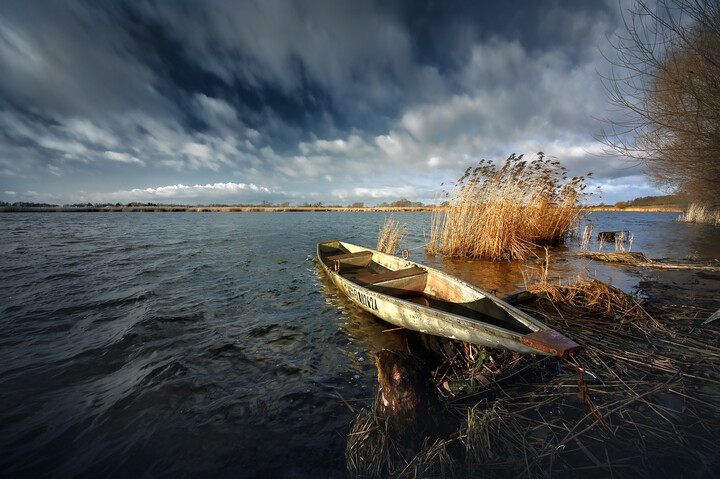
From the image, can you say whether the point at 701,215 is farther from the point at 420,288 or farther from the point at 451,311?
the point at 451,311

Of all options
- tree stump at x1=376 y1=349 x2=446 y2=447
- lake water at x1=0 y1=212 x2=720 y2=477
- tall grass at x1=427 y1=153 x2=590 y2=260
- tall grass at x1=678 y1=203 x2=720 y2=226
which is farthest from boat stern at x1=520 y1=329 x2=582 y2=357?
tall grass at x1=678 y1=203 x2=720 y2=226

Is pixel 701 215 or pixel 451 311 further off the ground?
pixel 701 215

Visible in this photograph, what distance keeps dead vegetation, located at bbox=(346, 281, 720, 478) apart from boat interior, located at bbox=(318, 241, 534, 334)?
0.50m

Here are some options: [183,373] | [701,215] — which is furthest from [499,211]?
[701,215]

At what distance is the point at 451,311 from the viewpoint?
4.39 metres

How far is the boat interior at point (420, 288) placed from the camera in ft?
11.4

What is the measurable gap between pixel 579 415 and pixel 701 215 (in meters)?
37.8

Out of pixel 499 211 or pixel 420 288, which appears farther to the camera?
pixel 499 211

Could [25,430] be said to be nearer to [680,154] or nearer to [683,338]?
[683,338]

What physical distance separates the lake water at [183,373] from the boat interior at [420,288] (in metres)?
0.84

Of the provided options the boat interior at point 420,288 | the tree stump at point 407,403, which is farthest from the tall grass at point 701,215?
the tree stump at point 407,403

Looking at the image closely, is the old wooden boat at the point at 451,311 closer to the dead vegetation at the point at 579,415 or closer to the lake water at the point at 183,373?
the dead vegetation at the point at 579,415

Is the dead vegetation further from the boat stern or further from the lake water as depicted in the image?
the lake water

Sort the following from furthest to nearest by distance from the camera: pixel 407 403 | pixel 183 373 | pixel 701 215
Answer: pixel 701 215 → pixel 183 373 → pixel 407 403
